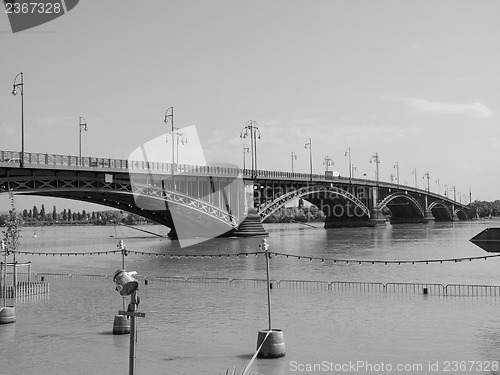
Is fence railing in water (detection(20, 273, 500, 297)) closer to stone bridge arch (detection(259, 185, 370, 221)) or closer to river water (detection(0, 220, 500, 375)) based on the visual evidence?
river water (detection(0, 220, 500, 375))

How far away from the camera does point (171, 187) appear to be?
279 ft

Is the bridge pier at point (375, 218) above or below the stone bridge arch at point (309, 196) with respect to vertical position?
below

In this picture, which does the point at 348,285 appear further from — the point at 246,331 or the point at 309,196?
the point at 309,196

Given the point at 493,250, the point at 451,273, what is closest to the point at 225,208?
the point at 451,273

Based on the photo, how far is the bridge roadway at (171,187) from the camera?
211 feet

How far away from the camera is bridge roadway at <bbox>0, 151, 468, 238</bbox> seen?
64.3 metres

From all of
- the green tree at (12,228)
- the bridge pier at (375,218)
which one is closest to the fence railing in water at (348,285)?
the green tree at (12,228)

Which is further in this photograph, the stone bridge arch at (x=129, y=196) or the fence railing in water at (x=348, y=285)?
the stone bridge arch at (x=129, y=196)

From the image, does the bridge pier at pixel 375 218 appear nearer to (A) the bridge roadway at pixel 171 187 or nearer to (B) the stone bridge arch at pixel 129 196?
(A) the bridge roadway at pixel 171 187

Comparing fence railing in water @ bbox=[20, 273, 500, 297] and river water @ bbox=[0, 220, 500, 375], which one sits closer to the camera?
river water @ bbox=[0, 220, 500, 375]

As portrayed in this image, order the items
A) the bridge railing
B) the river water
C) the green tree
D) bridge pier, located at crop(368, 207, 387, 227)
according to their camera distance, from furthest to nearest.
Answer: bridge pier, located at crop(368, 207, 387, 227), the bridge railing, the green tree, the river water

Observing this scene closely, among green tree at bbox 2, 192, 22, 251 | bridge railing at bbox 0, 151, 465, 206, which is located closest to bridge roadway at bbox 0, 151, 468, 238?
bridge railing at bbox 0, 151, 465, 206

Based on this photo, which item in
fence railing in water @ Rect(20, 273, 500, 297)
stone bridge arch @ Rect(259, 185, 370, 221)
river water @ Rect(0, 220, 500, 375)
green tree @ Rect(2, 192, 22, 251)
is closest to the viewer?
river water @ Rect(0, 220, 500, 375)

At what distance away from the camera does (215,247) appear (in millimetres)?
83875
